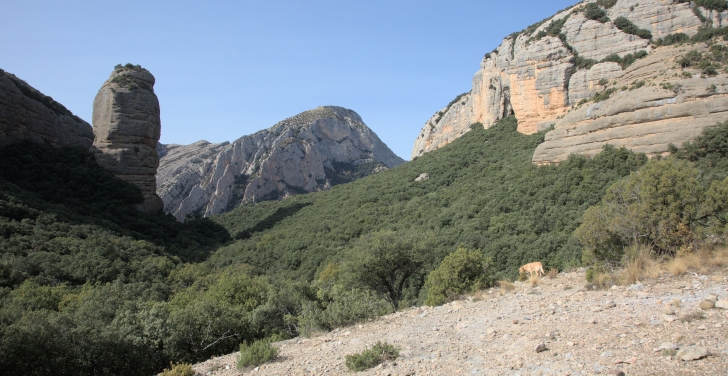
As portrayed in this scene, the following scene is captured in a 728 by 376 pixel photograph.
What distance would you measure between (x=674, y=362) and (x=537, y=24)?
50.1 metres

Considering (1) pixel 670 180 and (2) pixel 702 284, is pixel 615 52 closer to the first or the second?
(1) pixel 670 180

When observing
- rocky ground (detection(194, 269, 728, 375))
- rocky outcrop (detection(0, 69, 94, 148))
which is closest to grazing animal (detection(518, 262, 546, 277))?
rocky ground (detection(194, 269, 728, 375))

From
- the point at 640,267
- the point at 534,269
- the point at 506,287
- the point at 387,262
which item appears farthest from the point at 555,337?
the point at 387,262

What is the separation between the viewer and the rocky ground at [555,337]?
16.5 feet

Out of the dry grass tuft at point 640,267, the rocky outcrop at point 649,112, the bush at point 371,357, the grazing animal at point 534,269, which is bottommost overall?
the grazing animal at point 534,269

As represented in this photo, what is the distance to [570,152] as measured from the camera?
29156 mm

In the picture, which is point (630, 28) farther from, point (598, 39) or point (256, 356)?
point (256, 356)

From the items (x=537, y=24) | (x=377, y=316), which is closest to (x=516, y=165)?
(x=537, y=24)

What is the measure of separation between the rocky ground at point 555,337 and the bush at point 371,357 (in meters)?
0.17

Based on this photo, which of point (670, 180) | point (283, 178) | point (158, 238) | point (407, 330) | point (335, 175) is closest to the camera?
point (407, 330)

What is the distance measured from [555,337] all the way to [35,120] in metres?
56.0

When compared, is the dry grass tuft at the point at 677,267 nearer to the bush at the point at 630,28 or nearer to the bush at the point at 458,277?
the bush at the point at 458,277

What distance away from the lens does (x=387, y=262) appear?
17.5 m

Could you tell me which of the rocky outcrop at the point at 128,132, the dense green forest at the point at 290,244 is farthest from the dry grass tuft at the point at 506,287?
the rocky outcrop at the point at 128,132
